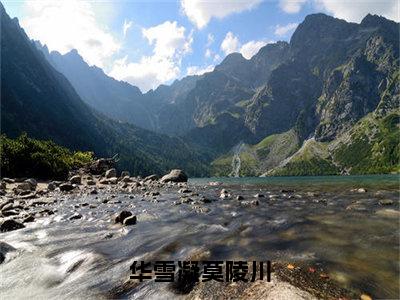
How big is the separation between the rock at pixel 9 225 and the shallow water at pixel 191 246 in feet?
1.95

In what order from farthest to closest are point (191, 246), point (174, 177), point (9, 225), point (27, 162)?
point (174, 177) < point (27, 162) < point (9, 225) < point (191, 246)

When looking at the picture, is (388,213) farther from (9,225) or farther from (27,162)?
(27,162)

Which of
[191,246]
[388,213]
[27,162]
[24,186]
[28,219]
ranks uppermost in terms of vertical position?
[27,162]

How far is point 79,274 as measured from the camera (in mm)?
12453

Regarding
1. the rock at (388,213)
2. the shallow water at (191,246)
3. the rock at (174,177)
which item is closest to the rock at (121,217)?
the shallow water at (191,246)

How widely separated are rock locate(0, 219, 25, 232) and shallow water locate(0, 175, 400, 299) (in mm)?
594

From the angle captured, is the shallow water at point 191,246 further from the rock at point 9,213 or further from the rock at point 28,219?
the rock at point 9,213

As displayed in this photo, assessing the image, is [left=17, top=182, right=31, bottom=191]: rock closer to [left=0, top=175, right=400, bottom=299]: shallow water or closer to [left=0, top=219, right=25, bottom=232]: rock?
[left=0, top=175, right=400, bottom=299]: shallow water

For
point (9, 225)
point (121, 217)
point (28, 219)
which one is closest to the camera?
point (9, 225)

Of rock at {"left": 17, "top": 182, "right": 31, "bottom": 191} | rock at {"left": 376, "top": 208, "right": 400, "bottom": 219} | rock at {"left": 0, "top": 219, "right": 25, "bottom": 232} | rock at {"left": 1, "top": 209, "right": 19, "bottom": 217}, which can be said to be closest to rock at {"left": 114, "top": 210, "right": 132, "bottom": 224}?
rock at {"left": 0, "top": 219, "right": 25, "bottom": 232}

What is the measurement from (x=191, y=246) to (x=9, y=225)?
39.0ft

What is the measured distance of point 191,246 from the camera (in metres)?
15.3

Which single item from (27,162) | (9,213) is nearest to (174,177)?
(27,162)

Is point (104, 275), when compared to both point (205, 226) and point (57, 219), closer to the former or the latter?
point (205, 226)
